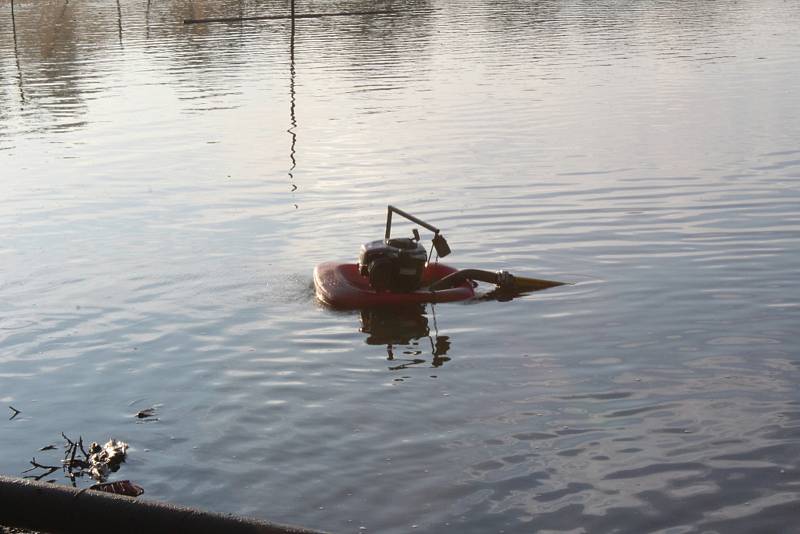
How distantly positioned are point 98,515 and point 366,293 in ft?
31.4

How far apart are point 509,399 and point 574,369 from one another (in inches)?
47.5

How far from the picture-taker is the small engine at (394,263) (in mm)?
15516

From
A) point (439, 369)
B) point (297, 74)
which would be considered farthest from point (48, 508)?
point (297, 74)

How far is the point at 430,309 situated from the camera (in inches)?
623

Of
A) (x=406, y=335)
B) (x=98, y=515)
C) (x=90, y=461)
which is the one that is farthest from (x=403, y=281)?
(x=98, y=515)

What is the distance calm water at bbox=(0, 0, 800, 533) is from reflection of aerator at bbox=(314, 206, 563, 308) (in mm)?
315

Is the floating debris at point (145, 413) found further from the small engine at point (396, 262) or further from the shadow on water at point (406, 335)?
the small engine at point (396, 262)

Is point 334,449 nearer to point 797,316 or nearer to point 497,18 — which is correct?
point 797,316

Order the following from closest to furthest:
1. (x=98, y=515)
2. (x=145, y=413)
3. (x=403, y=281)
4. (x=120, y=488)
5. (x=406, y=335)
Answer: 1. (x=98, y=515)
2. (x=120, y=488)
3. (x=145, y=413)
4. (x=406, y=335)
5. (x=403, y=281)

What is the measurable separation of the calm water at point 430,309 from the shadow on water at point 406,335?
49mm

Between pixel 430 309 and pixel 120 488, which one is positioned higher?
pixel 120 488

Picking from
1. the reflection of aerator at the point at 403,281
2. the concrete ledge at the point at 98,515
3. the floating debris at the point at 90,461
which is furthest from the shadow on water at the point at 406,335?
the concrete ledge at the point at 98,515

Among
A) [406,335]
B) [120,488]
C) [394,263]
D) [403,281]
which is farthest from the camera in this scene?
[403,281]

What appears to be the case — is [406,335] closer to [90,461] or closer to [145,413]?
[145,413]
